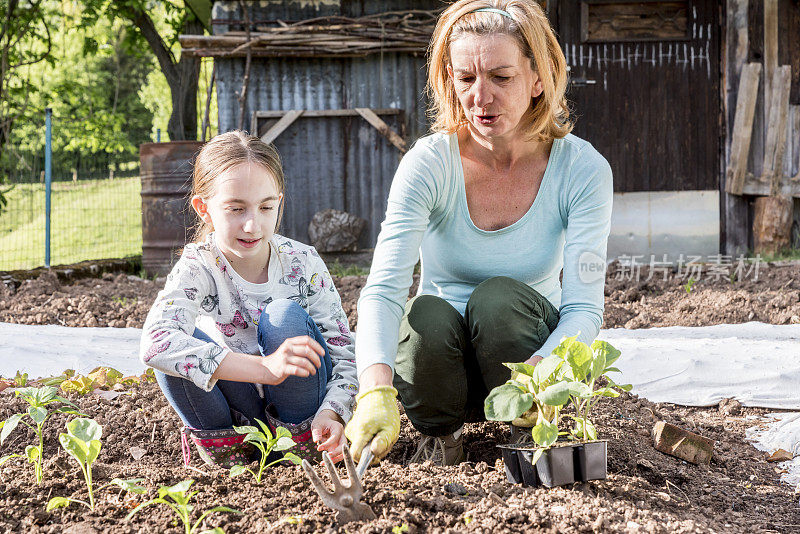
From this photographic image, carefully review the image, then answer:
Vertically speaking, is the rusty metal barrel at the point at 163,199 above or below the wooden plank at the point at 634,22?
below

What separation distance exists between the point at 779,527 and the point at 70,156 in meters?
27.7

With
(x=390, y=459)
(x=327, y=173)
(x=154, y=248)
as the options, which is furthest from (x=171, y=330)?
(x=327, y=173)

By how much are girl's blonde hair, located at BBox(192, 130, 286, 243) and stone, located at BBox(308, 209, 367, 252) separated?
5.04 metres

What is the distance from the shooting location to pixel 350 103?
725 centimetres

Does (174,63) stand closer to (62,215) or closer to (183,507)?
(62,215)

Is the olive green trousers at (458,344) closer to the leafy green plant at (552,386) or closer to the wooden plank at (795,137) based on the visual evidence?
the leafy green plant at (552,386)

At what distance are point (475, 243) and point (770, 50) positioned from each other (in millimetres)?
5445

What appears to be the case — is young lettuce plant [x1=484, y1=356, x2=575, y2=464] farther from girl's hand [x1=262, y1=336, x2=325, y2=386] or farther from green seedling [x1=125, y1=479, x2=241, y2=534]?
green seedling [x1=125, y1=479, x2=241, y2=534]

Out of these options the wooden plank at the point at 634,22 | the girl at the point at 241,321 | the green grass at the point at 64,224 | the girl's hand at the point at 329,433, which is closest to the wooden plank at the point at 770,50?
the wooden plank at the point at 634,22

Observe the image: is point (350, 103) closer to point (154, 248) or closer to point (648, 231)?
point (154, 248)

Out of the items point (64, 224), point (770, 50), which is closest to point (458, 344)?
point (770, 50)

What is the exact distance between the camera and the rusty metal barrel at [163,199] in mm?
6258

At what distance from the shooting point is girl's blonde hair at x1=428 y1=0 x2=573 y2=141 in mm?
1929

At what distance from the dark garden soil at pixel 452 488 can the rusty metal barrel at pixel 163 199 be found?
3760 millimetres
